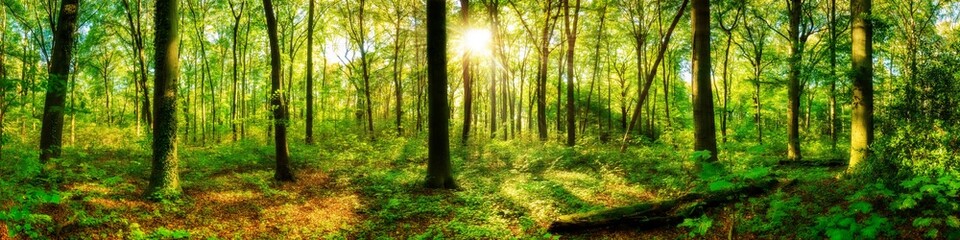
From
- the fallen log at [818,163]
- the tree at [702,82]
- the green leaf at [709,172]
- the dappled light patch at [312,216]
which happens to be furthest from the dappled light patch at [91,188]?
the fallen log at [818,163]

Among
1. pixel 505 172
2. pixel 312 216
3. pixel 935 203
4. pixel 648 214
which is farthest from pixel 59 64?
pixel 935 203

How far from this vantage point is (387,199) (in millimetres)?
10375

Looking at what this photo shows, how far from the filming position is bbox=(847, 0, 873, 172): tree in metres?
8.59

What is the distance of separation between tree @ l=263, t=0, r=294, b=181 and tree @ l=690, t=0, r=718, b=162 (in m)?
10.2

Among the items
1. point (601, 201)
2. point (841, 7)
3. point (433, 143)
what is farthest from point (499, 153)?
point (841, 7)

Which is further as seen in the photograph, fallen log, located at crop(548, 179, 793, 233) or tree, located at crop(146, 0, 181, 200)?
tree, located at crop(146, 0, 181, 200)

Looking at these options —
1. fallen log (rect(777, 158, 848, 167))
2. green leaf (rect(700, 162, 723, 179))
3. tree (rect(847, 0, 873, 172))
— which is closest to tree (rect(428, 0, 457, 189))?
green leaf (rect(700, 162, 723, 179))

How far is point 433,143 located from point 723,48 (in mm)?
27749

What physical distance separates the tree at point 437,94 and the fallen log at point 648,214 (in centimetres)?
419

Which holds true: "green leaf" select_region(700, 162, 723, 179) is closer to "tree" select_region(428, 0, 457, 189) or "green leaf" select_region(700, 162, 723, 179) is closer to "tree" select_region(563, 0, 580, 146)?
"tree" select_region(428, 0, 457, 189)

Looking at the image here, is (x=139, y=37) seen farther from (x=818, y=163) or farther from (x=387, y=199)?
(x=818, y=163)

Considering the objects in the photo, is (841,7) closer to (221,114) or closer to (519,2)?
(519,2)

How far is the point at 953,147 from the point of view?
533 centimetres

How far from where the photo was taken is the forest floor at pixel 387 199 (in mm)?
6068
